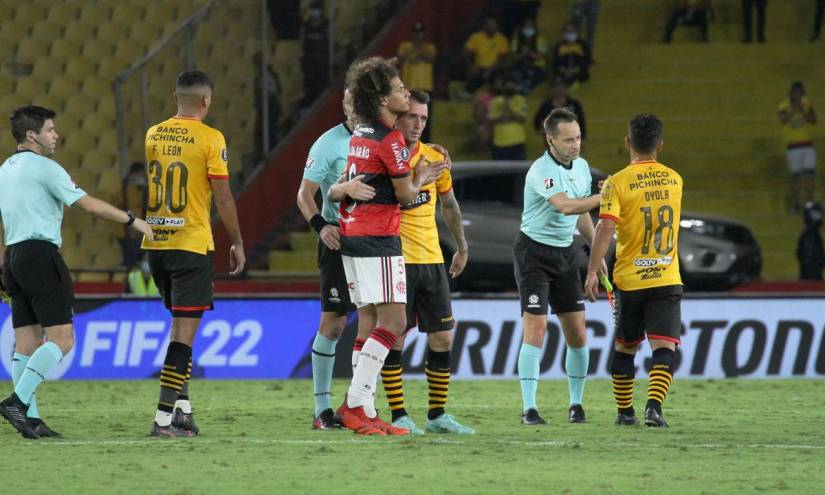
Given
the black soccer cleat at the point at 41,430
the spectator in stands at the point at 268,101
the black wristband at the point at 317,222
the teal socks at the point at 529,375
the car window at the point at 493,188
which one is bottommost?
the black soccer cleat at the point at 41,430

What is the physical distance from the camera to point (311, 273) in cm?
2189

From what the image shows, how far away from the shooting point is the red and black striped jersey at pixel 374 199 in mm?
9477

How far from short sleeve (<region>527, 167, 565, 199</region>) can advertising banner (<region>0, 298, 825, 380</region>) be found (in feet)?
16.5

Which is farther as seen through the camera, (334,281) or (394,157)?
(334,281)

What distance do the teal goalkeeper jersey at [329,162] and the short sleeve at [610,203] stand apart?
171 cm

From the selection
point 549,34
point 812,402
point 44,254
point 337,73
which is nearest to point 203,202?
point 44,254

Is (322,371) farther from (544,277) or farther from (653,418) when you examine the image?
(653,418)

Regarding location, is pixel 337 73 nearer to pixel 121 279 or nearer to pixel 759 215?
pixel 121 279

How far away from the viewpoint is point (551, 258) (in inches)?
440

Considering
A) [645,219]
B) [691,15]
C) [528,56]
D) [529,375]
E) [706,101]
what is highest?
[691,15]

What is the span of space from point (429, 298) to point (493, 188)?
10.6m

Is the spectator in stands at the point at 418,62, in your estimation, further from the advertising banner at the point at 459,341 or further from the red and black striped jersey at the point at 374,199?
the red and black striped jersey at the point at 374,199

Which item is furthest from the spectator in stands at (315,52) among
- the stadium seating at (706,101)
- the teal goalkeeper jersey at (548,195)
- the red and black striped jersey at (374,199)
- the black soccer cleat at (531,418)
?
the red and black striped jersey at (374,199)

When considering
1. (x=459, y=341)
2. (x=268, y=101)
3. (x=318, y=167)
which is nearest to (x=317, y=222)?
(x=318, y=167)
